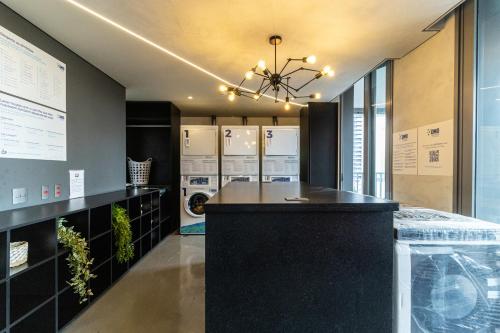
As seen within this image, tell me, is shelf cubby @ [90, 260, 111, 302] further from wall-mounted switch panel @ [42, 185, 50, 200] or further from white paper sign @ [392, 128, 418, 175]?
white paper sign @ [392, 128, 418, 175]

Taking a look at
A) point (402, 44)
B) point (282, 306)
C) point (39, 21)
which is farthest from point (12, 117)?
point (402, 44)

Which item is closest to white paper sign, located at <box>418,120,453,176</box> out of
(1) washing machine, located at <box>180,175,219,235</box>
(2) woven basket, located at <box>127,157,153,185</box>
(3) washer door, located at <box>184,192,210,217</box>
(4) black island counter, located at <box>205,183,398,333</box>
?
(4) black island counter, located at <box>205,183,398,333</box>

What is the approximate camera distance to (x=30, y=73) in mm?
2186

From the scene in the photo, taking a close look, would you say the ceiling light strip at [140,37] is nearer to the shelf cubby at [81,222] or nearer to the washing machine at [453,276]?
the shelf cubby at [81,222]

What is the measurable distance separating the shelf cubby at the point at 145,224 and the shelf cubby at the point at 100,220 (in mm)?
1076

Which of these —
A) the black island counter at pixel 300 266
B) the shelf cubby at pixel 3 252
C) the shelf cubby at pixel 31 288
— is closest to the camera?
the black island counter at pixel 300 266

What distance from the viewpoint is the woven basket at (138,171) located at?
4707 mm

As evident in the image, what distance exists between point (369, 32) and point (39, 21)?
9.23 feet

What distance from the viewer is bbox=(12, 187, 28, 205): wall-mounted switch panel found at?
2.05 m

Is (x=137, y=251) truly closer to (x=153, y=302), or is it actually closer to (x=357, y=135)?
(x=153, y=302)

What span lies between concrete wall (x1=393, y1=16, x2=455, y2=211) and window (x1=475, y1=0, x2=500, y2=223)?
21cm

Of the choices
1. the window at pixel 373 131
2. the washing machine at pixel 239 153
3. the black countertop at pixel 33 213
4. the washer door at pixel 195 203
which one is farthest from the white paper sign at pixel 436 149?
the washer door at pixel 195 203

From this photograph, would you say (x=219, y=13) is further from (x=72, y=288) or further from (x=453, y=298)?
(x=72, y=288)

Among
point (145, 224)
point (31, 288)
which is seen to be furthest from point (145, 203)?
point (31, 288)
